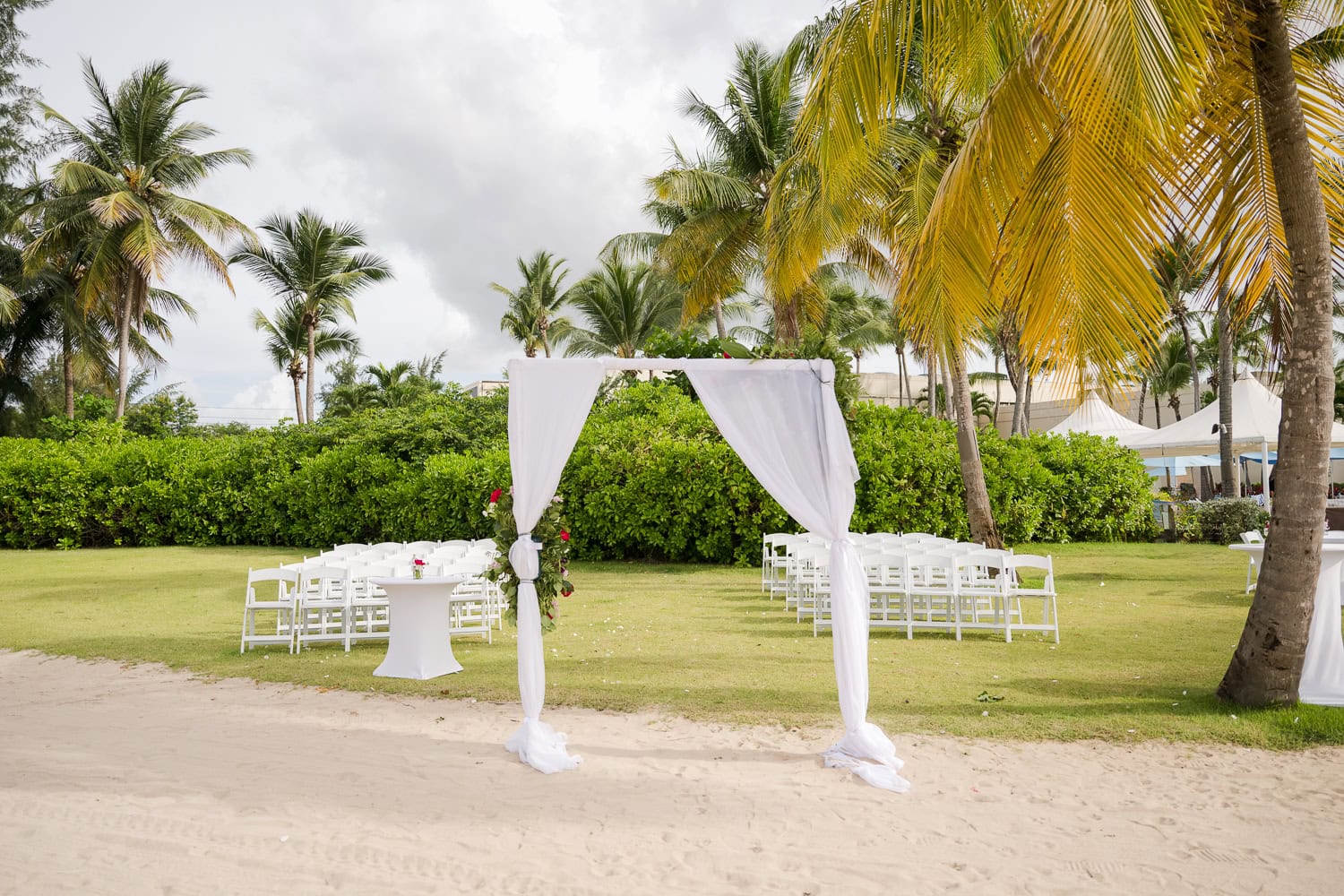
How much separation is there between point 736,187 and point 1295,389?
15.1 m

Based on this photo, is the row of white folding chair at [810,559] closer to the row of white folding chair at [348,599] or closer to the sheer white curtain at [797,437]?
the row of white folding chair at [348,599]

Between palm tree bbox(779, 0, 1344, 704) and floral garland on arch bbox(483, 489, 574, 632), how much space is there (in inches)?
129

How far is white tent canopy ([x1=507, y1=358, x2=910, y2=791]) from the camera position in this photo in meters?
5.65

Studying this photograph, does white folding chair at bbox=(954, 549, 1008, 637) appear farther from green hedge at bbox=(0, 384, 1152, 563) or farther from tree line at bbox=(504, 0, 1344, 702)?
green hedge at bbox=(0, 384, 1152, 563)

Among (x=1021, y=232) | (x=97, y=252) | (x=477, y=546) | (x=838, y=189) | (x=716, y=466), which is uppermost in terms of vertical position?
(x=97, y=252)

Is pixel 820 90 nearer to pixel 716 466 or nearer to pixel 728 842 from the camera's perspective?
pixel 728 842

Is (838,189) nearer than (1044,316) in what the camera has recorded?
No

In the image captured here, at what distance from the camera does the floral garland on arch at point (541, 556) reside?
6.20 m

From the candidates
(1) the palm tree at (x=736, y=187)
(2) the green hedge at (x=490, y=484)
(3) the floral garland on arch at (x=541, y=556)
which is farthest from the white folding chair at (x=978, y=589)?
(1) the palm tree at (x=736, y=187)

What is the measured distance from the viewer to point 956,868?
12.5 feet

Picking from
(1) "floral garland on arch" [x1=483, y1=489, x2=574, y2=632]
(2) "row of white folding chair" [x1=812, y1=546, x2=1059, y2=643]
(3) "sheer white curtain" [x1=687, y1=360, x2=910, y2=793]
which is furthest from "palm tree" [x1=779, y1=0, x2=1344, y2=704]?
(1) "floral garland on arch" [x1=483, y1=489, x2=574, y2=632]

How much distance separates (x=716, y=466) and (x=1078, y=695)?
9.72 meters

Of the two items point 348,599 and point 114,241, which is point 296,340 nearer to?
point 114,241

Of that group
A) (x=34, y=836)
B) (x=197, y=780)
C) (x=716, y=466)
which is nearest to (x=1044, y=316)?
(x=197, y=780)
